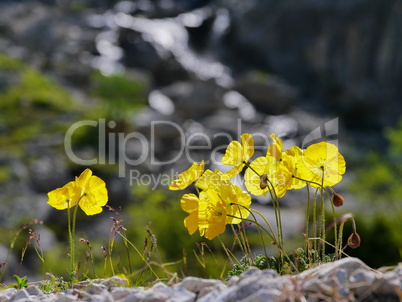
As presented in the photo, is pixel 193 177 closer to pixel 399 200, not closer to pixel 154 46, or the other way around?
pixel 399 200

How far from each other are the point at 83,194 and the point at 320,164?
796mm

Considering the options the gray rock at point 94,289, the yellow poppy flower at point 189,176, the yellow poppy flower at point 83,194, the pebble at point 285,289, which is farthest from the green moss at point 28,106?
the pebble at point 285,289

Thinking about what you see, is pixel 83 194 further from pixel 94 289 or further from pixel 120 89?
pixel 120 89

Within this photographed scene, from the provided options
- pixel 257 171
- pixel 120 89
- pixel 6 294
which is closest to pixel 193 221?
pixel 257 171

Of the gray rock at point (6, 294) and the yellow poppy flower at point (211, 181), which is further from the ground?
the yellow poppy flower at point (211, 181)

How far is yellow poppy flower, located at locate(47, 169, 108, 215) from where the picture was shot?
5.34 feet

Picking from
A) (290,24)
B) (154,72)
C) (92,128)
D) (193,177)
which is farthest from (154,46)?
(193,177)

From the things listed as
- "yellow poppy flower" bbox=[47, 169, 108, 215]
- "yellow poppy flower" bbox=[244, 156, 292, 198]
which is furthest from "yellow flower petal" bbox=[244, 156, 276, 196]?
"yellow poppy flower" bbox=[47, 169, 108, 215]

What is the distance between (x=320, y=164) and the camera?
5.10 feet

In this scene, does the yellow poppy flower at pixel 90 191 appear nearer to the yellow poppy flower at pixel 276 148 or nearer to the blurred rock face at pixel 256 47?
the yellow poppy flower at pixel 276 148

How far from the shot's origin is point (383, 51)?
15789 mm

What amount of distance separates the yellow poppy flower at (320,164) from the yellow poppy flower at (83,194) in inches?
26.3

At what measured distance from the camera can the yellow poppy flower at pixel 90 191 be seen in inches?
64.2

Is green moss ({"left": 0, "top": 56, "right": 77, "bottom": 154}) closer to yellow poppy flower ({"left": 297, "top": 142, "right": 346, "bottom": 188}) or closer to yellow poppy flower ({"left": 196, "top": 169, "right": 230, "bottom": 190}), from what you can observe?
yellow poppy flower ({"left": 196, "top": 169, "right": 230, "bottom": 190})
